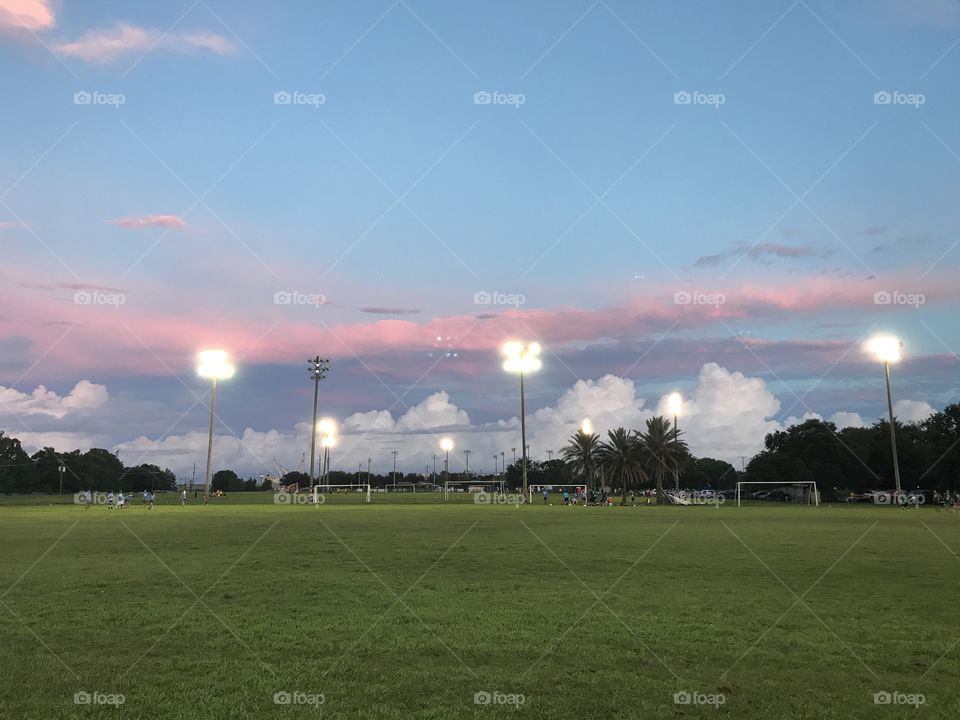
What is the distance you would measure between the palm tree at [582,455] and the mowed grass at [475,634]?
3032 inches

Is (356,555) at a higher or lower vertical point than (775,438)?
lower

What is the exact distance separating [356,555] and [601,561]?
6.52 meters

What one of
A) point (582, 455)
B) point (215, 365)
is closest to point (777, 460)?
point (582, 455)

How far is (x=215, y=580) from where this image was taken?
15.2 meters

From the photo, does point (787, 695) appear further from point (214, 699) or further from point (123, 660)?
point (123, 660)

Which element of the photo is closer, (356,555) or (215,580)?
(215,580)

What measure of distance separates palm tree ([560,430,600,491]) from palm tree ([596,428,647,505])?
190cm

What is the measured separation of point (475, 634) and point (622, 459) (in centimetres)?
8459

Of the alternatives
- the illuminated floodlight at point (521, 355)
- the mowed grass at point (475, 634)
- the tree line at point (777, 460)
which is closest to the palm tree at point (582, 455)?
the tree line at point (777, 460)

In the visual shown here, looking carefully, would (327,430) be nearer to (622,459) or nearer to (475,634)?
(622,459)

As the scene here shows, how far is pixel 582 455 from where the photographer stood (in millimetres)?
97625

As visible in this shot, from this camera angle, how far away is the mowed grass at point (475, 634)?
7.44 m

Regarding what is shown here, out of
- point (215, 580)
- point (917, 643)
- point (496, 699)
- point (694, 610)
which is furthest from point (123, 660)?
→ point (917, 643)

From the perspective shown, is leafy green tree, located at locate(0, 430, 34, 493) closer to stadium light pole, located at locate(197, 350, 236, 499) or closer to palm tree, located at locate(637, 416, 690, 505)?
stadium light pole, located at locate(197, 350, 236, 499)
